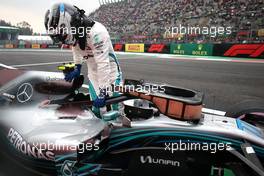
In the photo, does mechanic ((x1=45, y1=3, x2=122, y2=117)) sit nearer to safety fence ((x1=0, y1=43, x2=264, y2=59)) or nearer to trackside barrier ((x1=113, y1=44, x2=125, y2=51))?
safety fence ((x1=0, y1=43, x2=264, y2=59))

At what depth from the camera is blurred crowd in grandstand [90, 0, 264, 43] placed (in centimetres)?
1864

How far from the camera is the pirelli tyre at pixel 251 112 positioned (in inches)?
111

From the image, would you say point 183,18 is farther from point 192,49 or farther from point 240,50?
point 240,50

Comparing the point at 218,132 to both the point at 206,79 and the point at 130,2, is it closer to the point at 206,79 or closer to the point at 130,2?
Answer: the point at 206,79

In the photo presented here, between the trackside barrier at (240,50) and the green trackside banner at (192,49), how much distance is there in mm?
474

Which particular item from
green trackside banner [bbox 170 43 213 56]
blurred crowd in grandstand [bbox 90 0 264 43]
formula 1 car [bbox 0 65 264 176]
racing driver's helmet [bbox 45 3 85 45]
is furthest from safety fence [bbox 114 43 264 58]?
formula 1 car [bbox 0 65 264 176]

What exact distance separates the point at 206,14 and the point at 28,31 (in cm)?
5192

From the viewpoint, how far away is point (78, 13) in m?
3.00

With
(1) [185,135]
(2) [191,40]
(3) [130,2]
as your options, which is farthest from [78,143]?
(3) [130,2]

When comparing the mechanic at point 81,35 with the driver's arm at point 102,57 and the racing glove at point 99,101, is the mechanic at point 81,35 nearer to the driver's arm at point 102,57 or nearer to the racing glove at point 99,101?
the driver's arm at point 102,57

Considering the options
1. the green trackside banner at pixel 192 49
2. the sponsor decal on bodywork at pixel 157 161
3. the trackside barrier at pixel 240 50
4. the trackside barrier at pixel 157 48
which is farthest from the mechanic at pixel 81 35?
the trackside barrier at pixel 157 48

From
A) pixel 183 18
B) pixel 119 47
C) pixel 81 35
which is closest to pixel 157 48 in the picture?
pixel 119 47

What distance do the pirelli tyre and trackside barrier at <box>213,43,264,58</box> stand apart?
40.7ft

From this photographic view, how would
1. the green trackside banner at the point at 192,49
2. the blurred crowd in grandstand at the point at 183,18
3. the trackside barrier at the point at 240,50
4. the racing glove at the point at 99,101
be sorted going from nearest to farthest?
the racing glove at the point at 99,101 < the trackside barrier at the point at 240,50 < the green trackside banner at the point at 192,49 < the blurred crowd in grandstand at the point at 183,18
